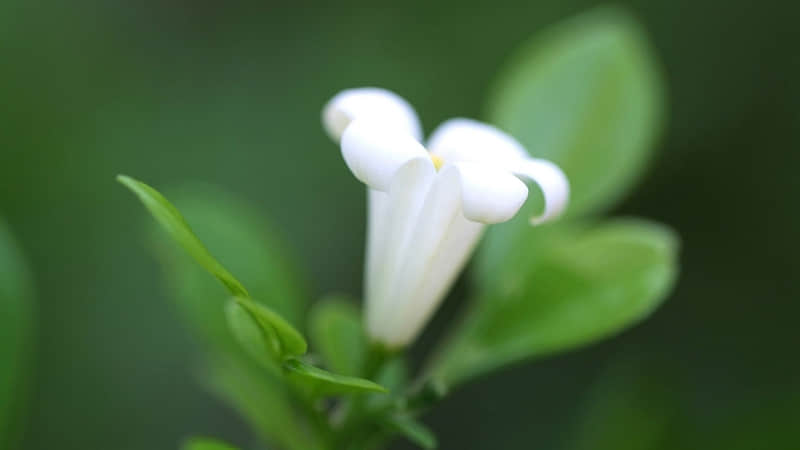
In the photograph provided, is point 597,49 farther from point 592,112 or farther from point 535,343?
point 535,343

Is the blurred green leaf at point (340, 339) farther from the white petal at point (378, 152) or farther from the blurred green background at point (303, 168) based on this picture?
the blurred green background at point (303, 168)

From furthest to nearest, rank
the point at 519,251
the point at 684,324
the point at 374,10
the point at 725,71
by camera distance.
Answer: the point at 374,10 < the point at 725,71 < the point at 684,324 < the point at 519,251

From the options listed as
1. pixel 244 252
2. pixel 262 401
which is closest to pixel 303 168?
pixel 244 252

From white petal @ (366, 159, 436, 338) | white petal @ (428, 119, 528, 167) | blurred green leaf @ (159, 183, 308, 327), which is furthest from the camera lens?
blurred green leaf @ (159, 183, 308, 327)

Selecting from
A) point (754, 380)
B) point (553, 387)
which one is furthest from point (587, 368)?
point (754, 380)

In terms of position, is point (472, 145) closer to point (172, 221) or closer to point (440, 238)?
point (440, 238)

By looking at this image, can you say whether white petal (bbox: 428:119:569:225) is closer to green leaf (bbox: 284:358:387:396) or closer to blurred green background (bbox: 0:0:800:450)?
green leaf (bbox: 284:358:387:396)

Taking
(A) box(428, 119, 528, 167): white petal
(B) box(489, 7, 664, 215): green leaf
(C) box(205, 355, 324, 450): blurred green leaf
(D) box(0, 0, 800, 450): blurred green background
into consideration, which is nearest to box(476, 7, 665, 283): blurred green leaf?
(B) box(489, 7, 664, 215): green leaf
